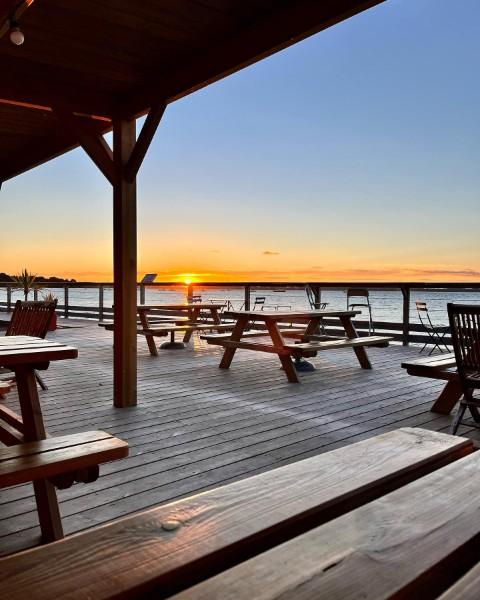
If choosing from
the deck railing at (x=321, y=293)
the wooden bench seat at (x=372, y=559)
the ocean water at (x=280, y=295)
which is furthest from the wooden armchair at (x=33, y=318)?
the ocean water at (x=280, y=295)

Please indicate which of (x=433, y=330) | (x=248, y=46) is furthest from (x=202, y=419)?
(x=433, y=330)

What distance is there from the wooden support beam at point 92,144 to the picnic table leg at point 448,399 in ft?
10.1

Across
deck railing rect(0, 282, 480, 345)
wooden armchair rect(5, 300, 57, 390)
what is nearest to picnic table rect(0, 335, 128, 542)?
wooden armchair rect(5, 300, 57, 390)

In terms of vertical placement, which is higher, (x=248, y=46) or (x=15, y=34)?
(x=248, y=46)

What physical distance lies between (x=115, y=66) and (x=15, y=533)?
308cm

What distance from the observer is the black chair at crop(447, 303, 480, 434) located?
289cm

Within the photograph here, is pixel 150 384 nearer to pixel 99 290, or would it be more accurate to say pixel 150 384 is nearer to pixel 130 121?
pixel 130 121

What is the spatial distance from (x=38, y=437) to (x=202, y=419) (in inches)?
62.3

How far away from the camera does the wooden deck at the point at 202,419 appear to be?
2.31 meters

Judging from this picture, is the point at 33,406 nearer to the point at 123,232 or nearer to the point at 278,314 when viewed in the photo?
the point at 123,232

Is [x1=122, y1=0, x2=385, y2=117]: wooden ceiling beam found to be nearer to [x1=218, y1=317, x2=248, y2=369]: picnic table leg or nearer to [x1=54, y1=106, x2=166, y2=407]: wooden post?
[x1=54, y1=106, x2=166, y2=407]: wooden post

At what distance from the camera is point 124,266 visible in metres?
4.07

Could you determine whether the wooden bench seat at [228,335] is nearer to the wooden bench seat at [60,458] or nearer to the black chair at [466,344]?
the black chair at [466,344]

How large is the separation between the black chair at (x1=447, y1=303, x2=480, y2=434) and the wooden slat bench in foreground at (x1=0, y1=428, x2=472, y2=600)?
212 centimetres
